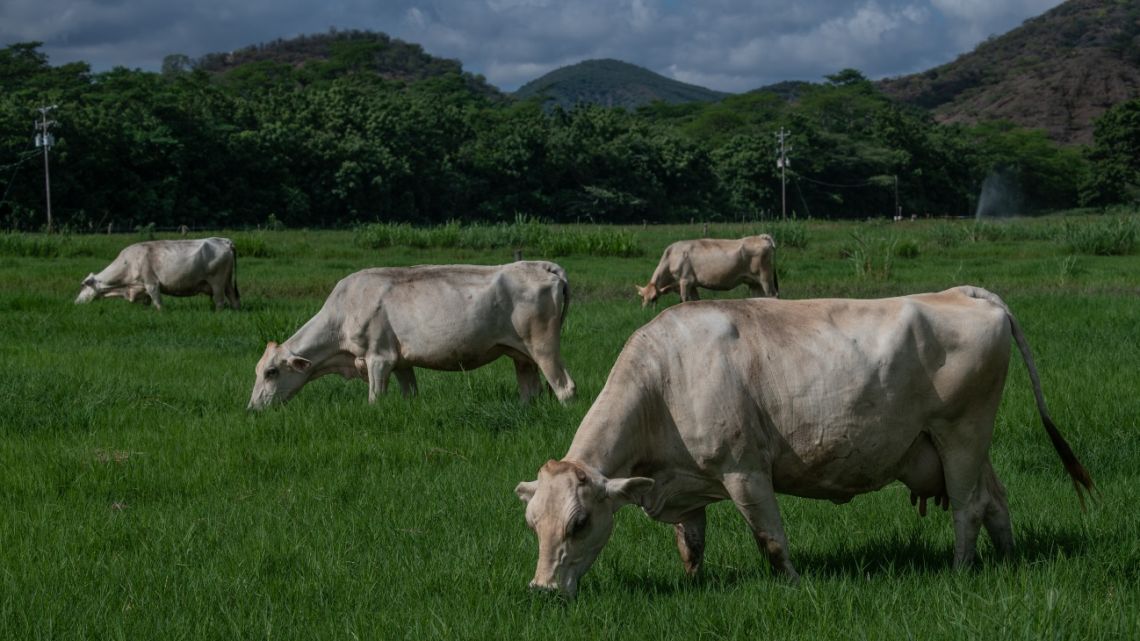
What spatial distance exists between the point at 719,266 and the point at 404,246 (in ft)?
48.1

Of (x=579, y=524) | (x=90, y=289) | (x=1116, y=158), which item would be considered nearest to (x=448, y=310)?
(x=579, y=524)

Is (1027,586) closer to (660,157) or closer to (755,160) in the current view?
(660,157)

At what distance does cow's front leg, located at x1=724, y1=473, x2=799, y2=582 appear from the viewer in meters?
5.38

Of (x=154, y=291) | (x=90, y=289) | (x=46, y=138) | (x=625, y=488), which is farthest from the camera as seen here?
(x=46, y=138)

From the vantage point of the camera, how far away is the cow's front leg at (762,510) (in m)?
5.38

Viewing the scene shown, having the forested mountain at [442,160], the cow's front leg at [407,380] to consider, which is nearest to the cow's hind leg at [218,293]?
the cow's front leg at [407,380]

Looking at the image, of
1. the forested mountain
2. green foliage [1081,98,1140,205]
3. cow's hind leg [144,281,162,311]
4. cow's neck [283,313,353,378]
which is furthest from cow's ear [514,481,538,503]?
green foliage [1081,98,1140,205]

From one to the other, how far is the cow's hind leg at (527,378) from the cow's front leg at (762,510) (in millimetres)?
5643

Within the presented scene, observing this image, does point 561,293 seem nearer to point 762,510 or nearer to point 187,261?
point 762,510

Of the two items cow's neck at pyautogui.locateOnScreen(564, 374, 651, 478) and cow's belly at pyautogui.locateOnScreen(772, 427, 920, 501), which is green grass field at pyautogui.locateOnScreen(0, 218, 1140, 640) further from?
cow's neck at pyautogui.locateOnScreen(564, 374, 651, 478)

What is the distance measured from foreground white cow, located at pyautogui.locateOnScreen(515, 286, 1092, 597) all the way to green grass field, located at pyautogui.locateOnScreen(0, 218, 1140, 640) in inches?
16.8

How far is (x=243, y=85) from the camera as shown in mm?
99875

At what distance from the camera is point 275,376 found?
10.7 metres

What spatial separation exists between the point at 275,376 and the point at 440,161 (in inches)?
2234
